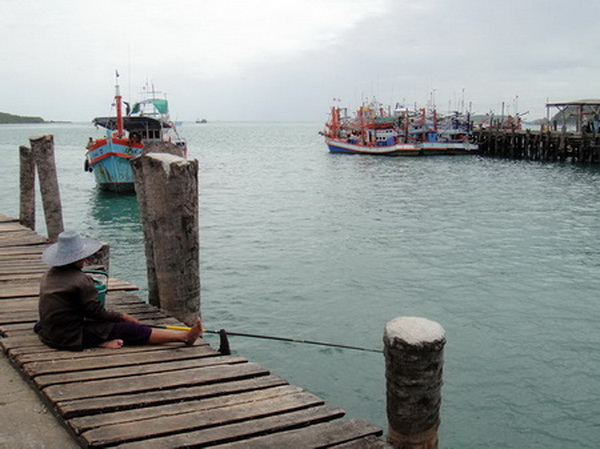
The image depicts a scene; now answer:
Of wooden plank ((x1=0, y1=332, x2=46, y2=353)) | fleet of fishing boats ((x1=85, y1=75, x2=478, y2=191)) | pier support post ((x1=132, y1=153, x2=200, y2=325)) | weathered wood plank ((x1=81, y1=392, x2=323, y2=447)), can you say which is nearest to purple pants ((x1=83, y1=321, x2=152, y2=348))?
wooden plank ((x1=0, y1=332, x2=46, y2=353))

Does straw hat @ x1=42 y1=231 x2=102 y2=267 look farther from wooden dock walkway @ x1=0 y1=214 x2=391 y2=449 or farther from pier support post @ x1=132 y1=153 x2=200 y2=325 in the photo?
pier support post @ x1=132 y1=153 x2=200 y2=325

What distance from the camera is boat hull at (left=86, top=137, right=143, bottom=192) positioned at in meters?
28.6

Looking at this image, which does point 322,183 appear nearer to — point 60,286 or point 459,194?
point 459,194

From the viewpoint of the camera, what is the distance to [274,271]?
1472 cm

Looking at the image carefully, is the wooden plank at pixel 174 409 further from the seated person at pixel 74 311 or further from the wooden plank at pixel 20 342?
the wooden plank at pixel 20 342

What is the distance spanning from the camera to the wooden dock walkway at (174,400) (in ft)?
13.1

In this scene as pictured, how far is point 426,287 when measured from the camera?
13.5 m

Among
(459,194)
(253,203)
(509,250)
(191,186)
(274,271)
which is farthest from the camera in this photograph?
(459,194)

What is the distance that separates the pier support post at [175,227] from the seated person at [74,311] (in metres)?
0.93

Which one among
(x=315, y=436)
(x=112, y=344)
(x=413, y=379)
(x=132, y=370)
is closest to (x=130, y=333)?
(x=112, y=344)

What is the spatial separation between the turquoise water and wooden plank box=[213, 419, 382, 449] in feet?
12.3

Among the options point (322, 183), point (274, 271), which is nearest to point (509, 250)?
point (274, 271)

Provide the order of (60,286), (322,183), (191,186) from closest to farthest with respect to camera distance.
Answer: (60,286), (191,186), (322,183)

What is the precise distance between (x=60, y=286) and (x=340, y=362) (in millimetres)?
5368
